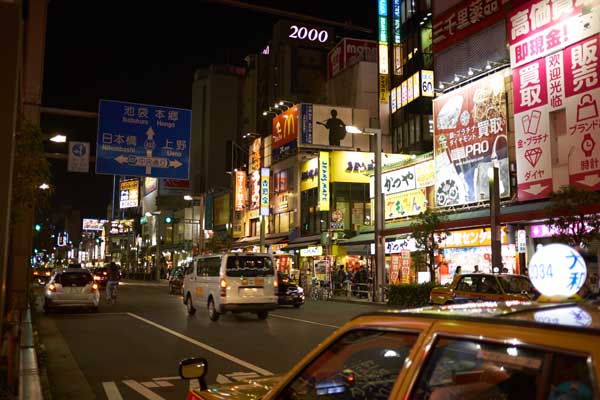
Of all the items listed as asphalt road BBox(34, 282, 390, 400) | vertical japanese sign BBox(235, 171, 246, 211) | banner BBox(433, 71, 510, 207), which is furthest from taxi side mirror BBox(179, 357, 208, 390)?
vertical japanese sign BBox(235, 171, 246, 211)

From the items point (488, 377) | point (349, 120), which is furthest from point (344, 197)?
point (488, 377)

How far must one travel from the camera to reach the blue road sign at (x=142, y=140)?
65.3ft

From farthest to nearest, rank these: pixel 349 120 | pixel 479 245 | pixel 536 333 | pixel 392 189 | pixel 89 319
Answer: pixel 349 120 → pixel 392 189 → pixel 479 245 → pixel 89 319 → pixel 536 333

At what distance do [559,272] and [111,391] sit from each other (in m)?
7.26

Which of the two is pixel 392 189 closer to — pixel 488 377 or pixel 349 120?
pixel 349 120

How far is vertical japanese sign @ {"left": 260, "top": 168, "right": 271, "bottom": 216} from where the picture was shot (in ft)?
155

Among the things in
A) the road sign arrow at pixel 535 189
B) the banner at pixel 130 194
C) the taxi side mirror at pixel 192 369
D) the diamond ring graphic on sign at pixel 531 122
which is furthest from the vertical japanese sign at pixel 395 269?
the banner at pixel 130 194

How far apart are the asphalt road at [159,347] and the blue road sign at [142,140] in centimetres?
521

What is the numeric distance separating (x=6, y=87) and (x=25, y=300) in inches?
387

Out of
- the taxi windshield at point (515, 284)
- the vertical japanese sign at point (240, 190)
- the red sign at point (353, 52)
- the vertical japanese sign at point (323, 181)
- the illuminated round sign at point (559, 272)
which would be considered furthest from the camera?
the vertical japanese sign at point (240, 190)

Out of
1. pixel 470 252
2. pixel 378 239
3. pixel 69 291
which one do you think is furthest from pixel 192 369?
pixel 470 252

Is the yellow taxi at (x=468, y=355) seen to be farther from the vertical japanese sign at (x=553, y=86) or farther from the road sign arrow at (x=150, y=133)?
→ the vertical japanese sign at (x=553, y=86)

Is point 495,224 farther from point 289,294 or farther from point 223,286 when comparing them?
point 223,286

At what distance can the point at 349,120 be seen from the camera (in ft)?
135
